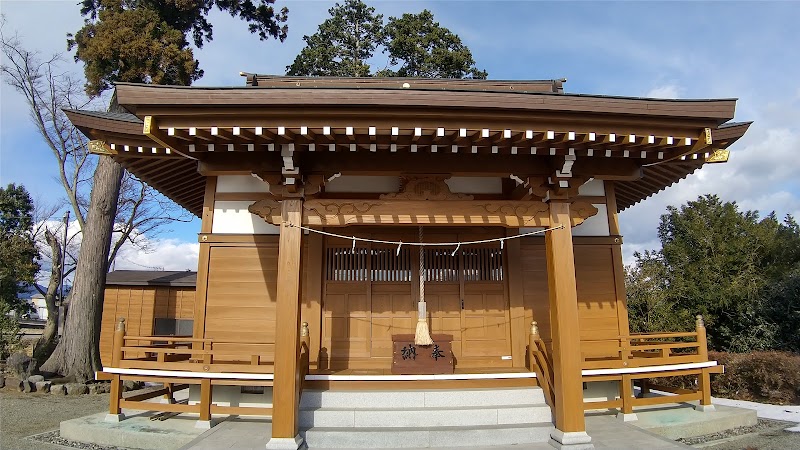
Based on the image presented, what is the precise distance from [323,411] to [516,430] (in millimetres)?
2292

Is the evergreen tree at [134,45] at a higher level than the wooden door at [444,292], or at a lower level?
higher

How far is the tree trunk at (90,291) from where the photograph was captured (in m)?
11.4

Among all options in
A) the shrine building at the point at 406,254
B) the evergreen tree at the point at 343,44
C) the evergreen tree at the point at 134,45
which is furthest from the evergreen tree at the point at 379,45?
the shrine building at the point at 406,254

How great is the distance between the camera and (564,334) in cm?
509

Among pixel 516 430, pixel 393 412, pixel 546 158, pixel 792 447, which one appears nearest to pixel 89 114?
pixel 393 412

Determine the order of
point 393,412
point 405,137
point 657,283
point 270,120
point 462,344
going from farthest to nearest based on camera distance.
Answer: point 657,283 → point 462,344 → point 393,412 → point 405,137 → point 270,120

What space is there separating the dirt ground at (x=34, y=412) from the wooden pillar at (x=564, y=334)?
6.31m

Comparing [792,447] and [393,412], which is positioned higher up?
[393,412]

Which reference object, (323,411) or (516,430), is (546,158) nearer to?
(516,430)

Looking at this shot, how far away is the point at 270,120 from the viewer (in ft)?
14.6

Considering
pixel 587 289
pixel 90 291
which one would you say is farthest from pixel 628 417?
pixel 90 291

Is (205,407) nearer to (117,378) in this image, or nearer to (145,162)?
(117,378)

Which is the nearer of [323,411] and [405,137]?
[405,137]

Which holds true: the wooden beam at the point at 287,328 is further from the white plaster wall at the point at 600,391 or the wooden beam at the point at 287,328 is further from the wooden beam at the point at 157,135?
the white plaster wall at the point at 600,391
